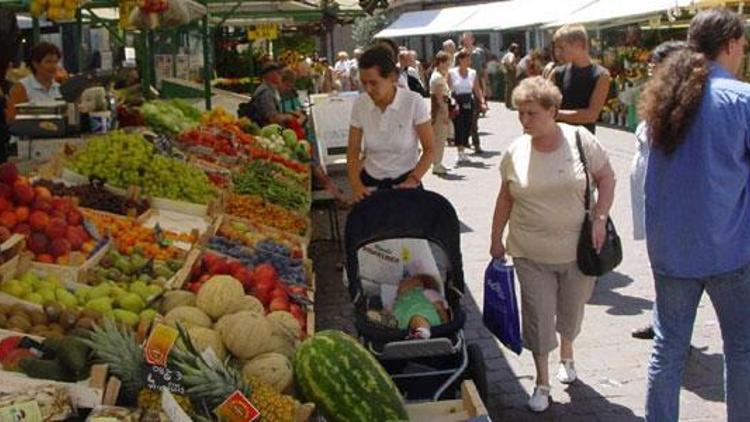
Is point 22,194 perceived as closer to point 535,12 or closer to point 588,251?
point 588,251

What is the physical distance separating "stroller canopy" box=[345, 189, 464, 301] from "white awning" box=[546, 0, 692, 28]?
1132 cm

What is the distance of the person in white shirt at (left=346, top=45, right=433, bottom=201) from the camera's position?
6098 mm

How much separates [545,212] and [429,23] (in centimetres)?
3915

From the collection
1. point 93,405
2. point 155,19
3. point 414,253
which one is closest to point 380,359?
point 414,253

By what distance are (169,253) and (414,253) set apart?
4.87 feet

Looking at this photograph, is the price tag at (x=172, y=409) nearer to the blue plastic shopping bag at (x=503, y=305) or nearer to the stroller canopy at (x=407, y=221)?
the stroller canopy at (x=407, y=221)

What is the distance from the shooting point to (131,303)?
15.1ft

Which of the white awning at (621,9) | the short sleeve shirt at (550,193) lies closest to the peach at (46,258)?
the short sleeve shirt at (550,193)

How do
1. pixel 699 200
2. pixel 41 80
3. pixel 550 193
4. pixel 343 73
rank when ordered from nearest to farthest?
pixel 699 200 < pixel 550 193 < pixel 41 80 < pixel 343 73

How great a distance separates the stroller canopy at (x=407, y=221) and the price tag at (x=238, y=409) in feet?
5.82

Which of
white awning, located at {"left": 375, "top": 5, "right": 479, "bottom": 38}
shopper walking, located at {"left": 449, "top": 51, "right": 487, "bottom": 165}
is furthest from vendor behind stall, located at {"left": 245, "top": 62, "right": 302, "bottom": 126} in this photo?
white awning, located at {"left": 375, "top": 5, "right": 479, "bottom": 38}

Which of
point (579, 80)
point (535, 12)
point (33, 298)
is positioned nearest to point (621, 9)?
point (535, 12)

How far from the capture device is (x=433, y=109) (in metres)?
14.1

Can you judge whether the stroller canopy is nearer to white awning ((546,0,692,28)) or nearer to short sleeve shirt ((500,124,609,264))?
short sleeve shirt ((500,124,609,264))
